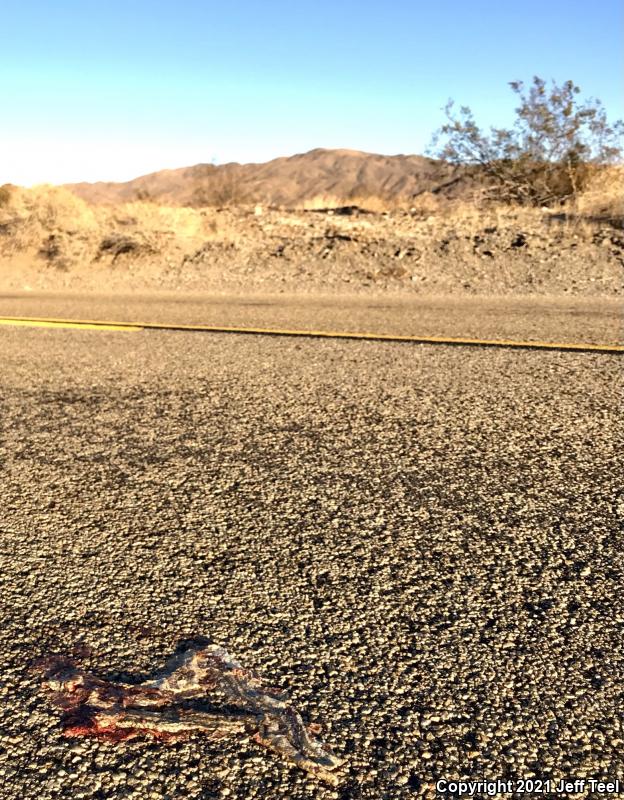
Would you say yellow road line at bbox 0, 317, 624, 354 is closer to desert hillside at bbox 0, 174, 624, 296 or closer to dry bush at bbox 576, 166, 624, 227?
desert hillside at bbox 0, 174, 624, 296

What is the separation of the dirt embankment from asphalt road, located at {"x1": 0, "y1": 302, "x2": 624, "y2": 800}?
7735mm

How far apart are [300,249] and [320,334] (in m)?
7.85

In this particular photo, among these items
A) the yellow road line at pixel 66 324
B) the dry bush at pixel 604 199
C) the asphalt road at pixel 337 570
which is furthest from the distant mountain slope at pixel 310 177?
the asphalt road at pixel 337 570

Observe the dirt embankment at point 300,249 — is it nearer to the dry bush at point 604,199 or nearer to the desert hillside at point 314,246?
the desert hillside at point 314,246

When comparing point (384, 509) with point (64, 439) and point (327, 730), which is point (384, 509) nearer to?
point (327, 730)

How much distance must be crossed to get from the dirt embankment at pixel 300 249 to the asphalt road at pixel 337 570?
305 inches

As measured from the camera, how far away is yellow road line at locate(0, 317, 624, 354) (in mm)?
6137

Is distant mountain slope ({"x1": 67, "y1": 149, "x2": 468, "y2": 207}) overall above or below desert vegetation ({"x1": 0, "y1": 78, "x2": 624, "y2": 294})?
above

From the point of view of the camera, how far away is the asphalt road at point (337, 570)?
166cm

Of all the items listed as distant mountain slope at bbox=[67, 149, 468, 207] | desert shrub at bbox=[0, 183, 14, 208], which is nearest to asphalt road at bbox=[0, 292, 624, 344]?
desert shrub at bbox=[0, 183, 14, 208]

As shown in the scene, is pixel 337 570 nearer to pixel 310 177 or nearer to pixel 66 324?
pixel 66 324

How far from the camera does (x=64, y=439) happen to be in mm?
3914

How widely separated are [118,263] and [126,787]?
47.4 ft

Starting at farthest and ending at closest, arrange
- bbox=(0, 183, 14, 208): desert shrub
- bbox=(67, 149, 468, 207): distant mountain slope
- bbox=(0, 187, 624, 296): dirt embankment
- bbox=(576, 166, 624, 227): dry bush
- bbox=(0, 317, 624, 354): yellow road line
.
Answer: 1. bbox=(67, 149, 468, 207): distant mountain slope
2. bbox=(0, 183, 14, 208): desert shrub
3. bbox=(576, 166, 624, 227): dry bush
4. bbox=(0, 187, 624, 296): dirt embankment
5. bbox=(0, 317, 624, 354): yellow road line
